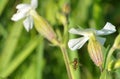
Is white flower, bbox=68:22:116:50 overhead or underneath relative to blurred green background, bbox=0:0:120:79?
overhead

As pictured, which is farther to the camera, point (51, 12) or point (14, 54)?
point (51, 12)

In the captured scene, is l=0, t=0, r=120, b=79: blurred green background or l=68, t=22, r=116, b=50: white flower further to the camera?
l=0, t=0, r=120, b=79: blurred green background

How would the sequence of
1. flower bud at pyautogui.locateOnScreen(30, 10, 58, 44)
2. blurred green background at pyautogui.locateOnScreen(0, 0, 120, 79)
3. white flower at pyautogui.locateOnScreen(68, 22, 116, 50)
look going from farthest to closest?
blurred green background at pyautogui.locateOnScreen(0, 0, 120, 79) → flower bud at pyautogui.locateOnScreen(30, 10, 58, 44) → white flower at pyautogui.locateOnScreen(68, 22, 116, 50)

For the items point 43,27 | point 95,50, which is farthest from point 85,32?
point 43,27

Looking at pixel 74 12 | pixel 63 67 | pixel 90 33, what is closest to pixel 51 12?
pixel 74 12

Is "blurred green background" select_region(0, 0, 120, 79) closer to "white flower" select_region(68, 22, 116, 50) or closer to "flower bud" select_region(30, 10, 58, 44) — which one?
"flower bud" select_region(30, 10, 58, 44)

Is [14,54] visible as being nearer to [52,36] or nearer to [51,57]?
[51,57]

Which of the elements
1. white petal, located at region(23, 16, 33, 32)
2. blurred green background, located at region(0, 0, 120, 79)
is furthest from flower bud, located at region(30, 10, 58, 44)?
blurred green background, located at region(0, 0, 120, 79)

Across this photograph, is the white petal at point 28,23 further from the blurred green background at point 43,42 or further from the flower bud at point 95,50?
the flower bud at point 95,50

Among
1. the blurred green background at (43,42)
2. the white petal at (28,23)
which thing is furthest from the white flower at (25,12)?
the blurred green background at (43,42)
